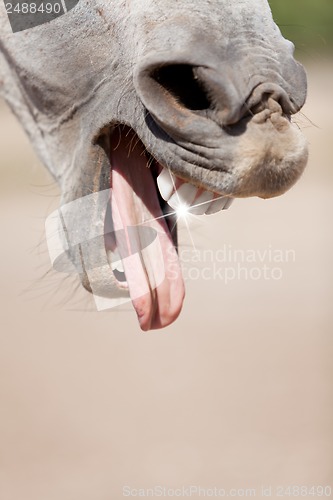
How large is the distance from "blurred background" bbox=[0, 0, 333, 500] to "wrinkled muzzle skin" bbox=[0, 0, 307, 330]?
32.4 inches

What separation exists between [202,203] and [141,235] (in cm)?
18

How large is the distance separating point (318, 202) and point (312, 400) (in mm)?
1635

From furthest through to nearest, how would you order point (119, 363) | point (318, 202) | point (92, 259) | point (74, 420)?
point (318, 202), point (119, 363), point (74, 420), point (92, 259)

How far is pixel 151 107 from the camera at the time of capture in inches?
39.4

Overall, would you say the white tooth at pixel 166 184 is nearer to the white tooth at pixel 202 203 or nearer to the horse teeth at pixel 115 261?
the white tooth at pixel 202 203

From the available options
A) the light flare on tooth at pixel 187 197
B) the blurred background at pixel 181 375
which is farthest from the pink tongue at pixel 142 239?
the blurred background at pixel 181 375

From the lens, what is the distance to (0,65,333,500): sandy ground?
2652 millimetres

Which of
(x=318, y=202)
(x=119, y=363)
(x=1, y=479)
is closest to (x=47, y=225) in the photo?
(x=1, y=479)

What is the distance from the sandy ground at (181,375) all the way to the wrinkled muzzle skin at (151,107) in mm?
868

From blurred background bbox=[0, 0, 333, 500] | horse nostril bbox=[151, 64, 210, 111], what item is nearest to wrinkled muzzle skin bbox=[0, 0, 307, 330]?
horse nostril bbox=[151, 64, 210, 111]

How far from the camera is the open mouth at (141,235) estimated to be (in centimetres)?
123

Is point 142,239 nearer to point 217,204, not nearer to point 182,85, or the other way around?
point 217,204

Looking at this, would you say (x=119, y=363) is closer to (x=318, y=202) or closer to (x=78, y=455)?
(x=78, y=455)

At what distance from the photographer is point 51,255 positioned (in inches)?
53.1
